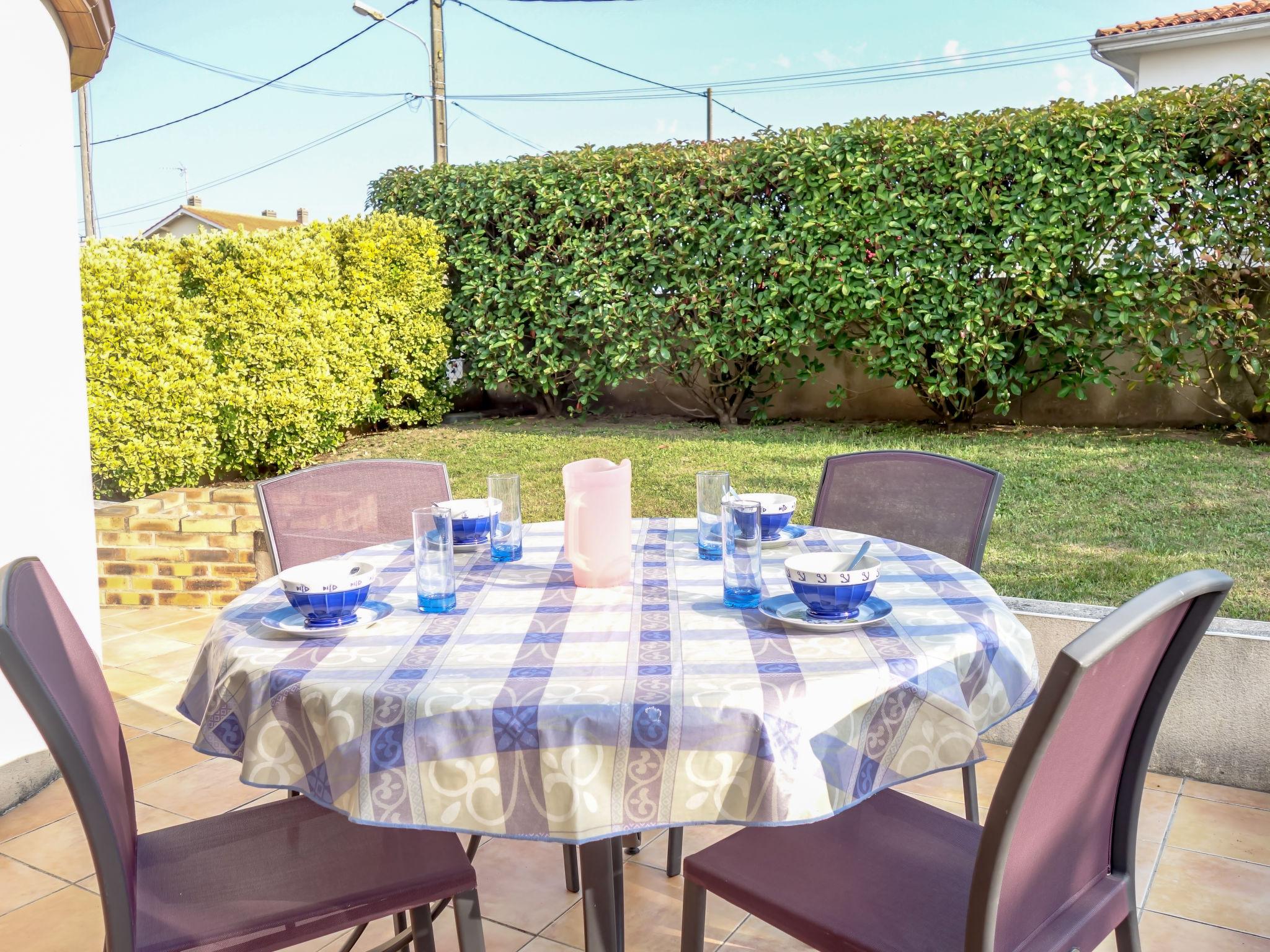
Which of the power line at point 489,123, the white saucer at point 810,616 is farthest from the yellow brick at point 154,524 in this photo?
the power line at point 489,123

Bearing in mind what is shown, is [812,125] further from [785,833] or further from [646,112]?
[646,112]

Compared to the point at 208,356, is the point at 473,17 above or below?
above

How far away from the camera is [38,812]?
8.52ft

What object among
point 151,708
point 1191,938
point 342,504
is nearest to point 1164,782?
point 1191,938

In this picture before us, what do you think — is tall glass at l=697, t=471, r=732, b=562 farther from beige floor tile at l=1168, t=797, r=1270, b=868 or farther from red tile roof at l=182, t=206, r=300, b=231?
red tile roof at l=182, t=206, r=300, b=231

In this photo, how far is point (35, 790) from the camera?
269cm

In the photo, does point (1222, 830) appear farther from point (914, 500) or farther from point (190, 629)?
point (190, 629)

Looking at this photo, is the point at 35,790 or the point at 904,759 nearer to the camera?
the point at 904,759

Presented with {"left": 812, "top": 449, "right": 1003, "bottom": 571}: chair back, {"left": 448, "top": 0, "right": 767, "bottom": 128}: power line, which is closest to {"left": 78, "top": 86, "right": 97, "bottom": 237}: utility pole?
{"left": 448, "top": 0, "right": 767, "bottom": 128}: power line

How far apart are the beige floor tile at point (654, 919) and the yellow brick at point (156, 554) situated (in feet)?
9.13

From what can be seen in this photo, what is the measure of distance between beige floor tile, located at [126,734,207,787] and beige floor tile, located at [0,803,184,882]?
0.66ft

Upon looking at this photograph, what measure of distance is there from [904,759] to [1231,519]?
3656mm

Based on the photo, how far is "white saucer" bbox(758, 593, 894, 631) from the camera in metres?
1.39

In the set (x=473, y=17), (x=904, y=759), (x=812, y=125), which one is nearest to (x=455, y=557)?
(x=904, y=759)
